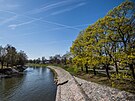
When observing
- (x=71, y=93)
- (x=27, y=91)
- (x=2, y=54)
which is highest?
(x=2, y=54)

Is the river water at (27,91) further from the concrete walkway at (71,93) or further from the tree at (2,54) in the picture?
the tree at (2,54)

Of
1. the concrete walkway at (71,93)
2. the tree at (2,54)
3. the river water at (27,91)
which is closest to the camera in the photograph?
the concrete walkway at (71,93)

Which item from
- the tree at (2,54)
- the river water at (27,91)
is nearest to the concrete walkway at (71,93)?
A: the river water at (27,91)

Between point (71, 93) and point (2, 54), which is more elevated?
point (2, 54)

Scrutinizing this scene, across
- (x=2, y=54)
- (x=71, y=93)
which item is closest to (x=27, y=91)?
(x=71, y=93)

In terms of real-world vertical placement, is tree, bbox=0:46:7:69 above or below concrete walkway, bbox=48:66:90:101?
above

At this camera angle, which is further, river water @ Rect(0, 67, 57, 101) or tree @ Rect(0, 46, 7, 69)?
tree @ Rect(0, 46, 7, 69)

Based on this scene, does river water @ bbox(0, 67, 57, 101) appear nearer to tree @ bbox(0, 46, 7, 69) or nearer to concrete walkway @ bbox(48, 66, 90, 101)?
concrete walkway @ bbox(48, 66, 90, 101)

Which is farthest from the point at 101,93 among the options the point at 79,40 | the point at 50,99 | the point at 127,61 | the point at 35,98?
the point at 79,40

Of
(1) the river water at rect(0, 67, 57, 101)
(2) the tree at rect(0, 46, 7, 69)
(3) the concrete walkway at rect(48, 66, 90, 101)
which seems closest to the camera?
(3) the concrete walkway at rect(48, 66, 90, 101)

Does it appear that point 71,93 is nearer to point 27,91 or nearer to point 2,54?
point 27,91

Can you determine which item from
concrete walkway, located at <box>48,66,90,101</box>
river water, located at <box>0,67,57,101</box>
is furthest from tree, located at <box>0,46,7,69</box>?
concrete walkway, located at <box>48,66,90,101</box>

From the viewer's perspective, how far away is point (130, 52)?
733 inches

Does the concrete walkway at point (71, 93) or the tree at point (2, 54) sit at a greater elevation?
the tree at point (2, 54)
